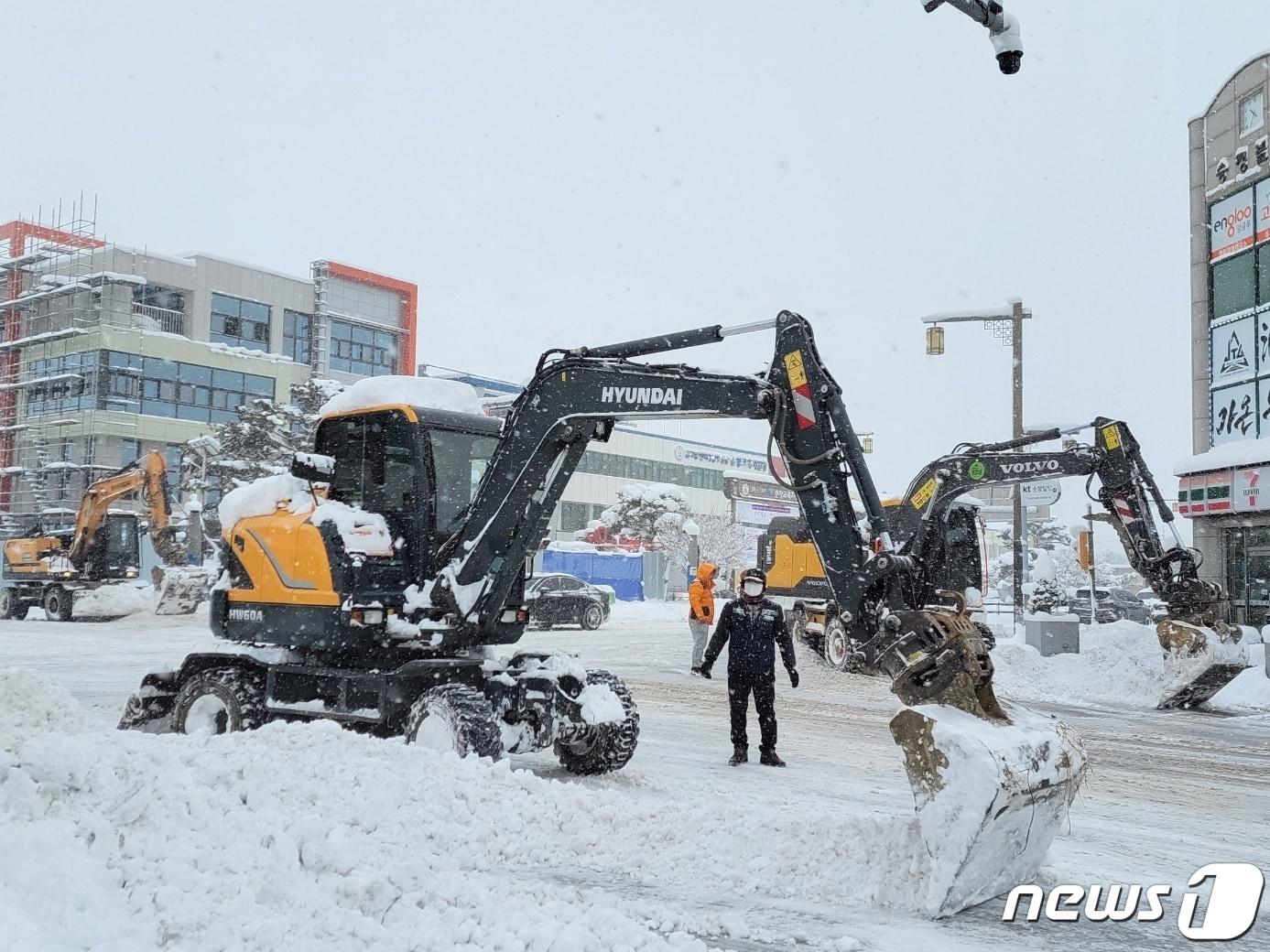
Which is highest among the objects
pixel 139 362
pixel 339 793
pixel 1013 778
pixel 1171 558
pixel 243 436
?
pixel 139 362

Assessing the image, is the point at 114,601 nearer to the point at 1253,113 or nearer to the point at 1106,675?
the point at 1106,675

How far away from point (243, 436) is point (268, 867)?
35.4 meters

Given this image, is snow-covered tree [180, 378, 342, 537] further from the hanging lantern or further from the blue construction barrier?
the hanging lantern

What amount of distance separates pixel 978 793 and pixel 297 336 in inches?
2083

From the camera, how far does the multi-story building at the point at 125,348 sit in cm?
4762

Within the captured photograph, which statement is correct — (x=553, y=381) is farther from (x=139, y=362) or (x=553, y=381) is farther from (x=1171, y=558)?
(x=139, y=362)

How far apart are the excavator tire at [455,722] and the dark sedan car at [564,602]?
21.1m

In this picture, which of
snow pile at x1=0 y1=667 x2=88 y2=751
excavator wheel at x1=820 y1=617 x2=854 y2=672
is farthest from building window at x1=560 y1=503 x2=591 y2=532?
snow pile at x1=0 y1=667 x2=88 y2=751

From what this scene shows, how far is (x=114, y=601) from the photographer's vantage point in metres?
30.6

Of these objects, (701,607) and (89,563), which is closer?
(701,607)

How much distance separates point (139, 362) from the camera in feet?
157

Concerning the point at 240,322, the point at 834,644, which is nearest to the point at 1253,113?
the point at 834,644

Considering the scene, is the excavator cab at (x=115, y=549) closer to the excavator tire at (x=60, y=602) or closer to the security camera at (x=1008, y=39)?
the excavator tire at (x=60, y=602)

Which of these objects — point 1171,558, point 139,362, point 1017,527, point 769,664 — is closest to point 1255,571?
point 1017,527
